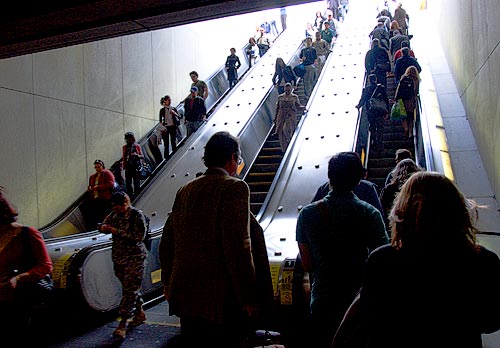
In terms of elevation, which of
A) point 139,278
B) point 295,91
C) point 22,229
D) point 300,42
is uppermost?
point 300,42

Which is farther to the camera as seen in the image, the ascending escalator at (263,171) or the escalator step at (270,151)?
the escalator step at (270,151)

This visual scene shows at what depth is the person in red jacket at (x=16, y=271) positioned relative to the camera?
8.54 feet

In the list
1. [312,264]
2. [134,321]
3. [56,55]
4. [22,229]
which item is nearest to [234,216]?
[312,264]

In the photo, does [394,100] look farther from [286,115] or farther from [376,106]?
[286,115]

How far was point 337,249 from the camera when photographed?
7.96 ft

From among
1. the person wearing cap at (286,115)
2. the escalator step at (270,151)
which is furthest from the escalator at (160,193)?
the person wearing cap at (286,115)

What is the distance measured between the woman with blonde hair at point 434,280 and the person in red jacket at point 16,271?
1.91 m

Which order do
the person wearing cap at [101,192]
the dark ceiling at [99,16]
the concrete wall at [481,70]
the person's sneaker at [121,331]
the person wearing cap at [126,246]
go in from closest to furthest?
the dark ceiling at [99,16]
the person's sneaker at [121,331]
the person wearing cap at [126,246]
the concrete wall at [481,70]
the person wearing cap at [101,192]

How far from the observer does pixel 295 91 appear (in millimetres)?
13242

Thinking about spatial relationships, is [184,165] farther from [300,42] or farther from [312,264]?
[300,42]

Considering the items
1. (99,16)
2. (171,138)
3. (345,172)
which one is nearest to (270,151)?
(171,138)

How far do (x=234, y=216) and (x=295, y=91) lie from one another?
11.5 meters

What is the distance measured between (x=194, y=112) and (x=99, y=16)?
6.44 m

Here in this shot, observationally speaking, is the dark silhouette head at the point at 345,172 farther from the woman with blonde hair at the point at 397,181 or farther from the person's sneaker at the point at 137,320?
the person's sneaker at the point at 137,320
